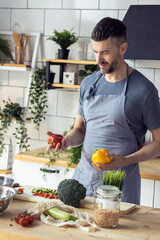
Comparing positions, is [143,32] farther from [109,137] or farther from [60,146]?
[60,146]

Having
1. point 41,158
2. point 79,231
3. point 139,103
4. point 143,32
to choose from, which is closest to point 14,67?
point 41,158

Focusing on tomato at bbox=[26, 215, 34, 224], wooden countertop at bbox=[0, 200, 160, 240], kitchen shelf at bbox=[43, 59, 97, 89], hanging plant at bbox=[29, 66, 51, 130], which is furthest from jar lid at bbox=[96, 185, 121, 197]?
hanging plant at bbox=[29, 66, 51, 130]

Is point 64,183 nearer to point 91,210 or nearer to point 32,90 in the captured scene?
point 91,210

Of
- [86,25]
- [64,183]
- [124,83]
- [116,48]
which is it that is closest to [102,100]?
[124,83]

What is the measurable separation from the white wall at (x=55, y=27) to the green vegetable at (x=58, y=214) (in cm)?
206

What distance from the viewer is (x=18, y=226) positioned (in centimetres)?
152

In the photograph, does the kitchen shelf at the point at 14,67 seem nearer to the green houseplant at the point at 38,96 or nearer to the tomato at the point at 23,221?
the green houseplant at the point at 38,96

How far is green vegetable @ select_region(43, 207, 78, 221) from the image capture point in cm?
157

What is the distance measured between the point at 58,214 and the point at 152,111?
0.82 m

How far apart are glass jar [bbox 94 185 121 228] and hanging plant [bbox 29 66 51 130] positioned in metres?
2.05

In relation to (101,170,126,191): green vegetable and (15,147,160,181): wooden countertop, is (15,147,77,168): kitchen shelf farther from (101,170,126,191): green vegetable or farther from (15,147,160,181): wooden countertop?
(101,170,126,191): green vegetable

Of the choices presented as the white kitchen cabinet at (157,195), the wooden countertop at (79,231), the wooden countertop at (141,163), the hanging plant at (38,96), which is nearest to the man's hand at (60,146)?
the wooden countertop at (79,231)

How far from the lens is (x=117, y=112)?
217 cm

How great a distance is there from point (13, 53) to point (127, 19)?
1.26m
